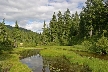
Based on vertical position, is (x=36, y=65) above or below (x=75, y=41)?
below

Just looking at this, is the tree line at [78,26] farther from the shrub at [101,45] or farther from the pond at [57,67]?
the pond at [57,67]

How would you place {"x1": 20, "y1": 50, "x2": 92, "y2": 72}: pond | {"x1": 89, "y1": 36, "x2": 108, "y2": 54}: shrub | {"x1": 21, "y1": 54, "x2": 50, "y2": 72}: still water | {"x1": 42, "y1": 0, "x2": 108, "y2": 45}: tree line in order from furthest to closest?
{"x1": 42, "y1": 0, "x2": 108, "y2": 45}: tree line → {"x1": 89, "y1": 36, "x2": 108, "y2": 54}: shrub → {"x1": 21, "y1": 54, "x2": 50, "y2": 72}: still water → {"x1": 20, "y1": 50, "x2": 92, "y2": 72}: pond

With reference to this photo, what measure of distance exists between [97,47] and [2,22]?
4990 centimetres

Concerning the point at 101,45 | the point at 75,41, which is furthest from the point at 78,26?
the point at 101,45

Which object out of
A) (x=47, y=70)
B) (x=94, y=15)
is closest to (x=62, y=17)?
(x=94, y=15)

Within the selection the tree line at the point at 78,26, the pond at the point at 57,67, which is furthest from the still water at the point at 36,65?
the tree line at the point at 78,26

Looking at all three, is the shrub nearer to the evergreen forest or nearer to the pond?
the evergreen forest

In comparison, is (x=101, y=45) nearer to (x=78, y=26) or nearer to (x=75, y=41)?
(x=75, y=41)

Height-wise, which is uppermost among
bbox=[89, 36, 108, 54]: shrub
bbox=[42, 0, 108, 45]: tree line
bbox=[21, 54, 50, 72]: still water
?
bbox=[42, 0, 108, 45]: tree line

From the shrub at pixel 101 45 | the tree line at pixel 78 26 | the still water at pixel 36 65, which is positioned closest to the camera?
the still water at pixel 36 65

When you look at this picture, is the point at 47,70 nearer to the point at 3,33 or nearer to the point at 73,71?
the point at 73,71

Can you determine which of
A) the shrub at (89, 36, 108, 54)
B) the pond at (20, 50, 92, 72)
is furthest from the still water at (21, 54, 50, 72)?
the shrub at (89, 36, 108, 54)

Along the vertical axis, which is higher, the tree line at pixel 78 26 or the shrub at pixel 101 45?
the tree line at pixel 78 26

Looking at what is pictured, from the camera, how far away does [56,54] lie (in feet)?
151
